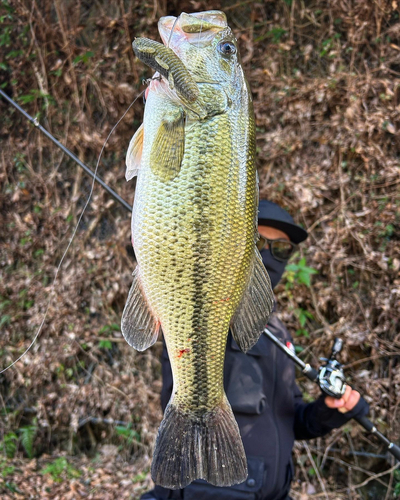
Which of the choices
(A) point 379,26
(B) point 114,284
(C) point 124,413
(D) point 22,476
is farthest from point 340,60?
(D) point 22,476

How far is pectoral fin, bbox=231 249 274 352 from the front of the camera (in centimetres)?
145

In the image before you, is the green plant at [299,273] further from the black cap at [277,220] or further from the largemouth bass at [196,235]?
the largemouth bass at [196,235]

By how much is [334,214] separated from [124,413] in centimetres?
287

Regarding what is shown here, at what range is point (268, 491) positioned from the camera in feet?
6.95

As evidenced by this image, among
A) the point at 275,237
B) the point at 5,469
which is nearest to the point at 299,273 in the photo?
the point at 275,237

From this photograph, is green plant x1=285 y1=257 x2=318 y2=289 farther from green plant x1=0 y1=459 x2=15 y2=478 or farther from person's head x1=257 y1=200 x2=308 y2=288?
green plant x1=0 y1=459 x2=15 y2=478

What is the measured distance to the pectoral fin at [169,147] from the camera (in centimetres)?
132

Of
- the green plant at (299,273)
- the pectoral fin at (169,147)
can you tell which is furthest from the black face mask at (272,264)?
the green plant at (299,273)

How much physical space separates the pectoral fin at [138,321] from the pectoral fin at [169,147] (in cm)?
33

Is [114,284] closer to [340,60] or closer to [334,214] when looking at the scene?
[334,214]

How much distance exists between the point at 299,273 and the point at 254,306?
8.39ft

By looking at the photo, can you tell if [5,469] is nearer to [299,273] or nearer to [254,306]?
[299,273]

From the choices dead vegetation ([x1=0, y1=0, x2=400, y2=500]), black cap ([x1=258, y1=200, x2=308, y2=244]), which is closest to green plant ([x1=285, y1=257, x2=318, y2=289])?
dead vegetation ([x1=0, y1=0, x2=400, y2=500])

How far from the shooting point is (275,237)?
2.50 m
